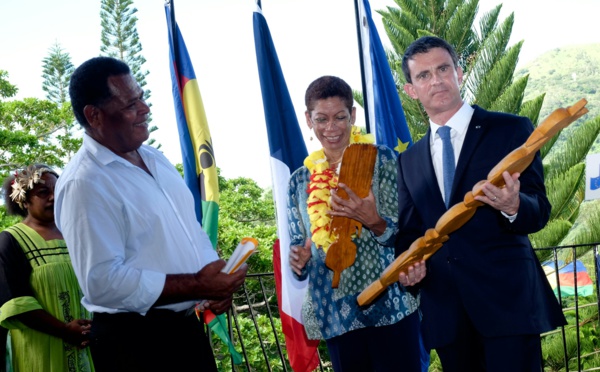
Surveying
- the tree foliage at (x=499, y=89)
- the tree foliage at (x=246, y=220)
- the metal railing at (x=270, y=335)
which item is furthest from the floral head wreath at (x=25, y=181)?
the tree foliage at (x=499, y=89)

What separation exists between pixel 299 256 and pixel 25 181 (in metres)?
1.49

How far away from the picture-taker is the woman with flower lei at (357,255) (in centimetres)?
247

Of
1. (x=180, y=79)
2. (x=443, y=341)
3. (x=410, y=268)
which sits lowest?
(x=443, y=341)

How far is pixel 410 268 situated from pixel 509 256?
0.97 feet

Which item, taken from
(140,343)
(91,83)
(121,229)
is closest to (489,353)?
(140,343)

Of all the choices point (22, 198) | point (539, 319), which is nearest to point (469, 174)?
point (539, 319)

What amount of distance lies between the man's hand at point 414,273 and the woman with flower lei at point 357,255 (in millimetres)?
294

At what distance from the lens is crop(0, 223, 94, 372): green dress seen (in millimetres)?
2980

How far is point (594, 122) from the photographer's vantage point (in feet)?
37.9

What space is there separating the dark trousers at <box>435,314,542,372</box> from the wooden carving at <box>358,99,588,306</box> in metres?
0.25

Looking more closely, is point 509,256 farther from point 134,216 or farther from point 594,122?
point 594,122

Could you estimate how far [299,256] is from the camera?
2594 mm

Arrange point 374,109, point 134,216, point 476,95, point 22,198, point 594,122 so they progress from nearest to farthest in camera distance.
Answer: point 134,216, point 22,198, point 374,109, point 594,122, point 476,95

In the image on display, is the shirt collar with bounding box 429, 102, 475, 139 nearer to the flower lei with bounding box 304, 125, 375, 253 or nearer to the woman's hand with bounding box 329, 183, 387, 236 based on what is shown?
the woman's hand with bounding box 329, 183, 387, 236
